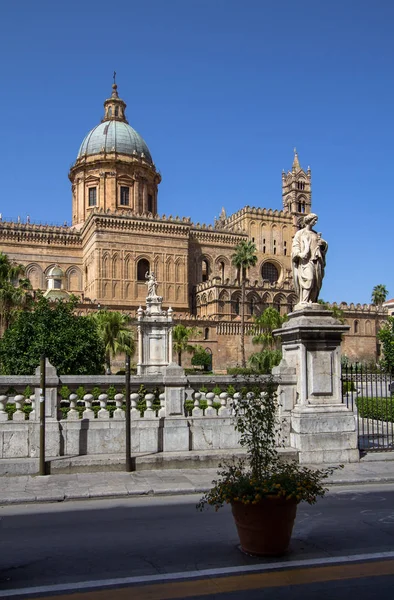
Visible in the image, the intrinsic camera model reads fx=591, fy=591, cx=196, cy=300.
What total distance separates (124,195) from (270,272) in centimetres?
2075

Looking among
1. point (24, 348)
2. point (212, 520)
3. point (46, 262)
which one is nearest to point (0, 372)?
point (24, 348)

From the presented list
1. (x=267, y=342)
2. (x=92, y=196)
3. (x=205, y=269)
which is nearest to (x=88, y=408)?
(x=267, y=342)

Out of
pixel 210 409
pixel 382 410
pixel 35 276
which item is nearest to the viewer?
pixel 210 409

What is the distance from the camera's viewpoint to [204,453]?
428 inches

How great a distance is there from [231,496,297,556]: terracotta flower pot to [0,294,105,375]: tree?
18032mm

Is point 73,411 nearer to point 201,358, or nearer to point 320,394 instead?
point 320,394

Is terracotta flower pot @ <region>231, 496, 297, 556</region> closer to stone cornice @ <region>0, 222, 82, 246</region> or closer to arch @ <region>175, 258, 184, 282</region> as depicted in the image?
arch @ <region>175, 258, 184, 282</region>

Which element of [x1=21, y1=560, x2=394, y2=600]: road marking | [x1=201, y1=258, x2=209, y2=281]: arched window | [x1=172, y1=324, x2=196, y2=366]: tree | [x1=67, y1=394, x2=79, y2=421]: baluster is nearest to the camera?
[x1=21, y1=560, x2=394, y2=600]: road marking

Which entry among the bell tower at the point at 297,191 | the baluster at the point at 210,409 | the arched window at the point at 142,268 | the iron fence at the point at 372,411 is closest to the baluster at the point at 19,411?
the baluster at the point at 210,409

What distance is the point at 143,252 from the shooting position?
61.2 meters

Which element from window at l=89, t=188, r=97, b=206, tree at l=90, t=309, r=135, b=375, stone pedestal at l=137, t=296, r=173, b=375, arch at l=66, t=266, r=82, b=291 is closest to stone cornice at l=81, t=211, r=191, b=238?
arch at l=66, t=266, r=82, b=291

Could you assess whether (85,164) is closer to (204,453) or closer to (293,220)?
(293,220)

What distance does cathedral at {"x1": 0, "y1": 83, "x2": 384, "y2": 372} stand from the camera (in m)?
59.1

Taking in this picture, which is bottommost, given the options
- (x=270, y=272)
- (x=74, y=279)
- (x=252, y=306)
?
(x=252, y=306)
